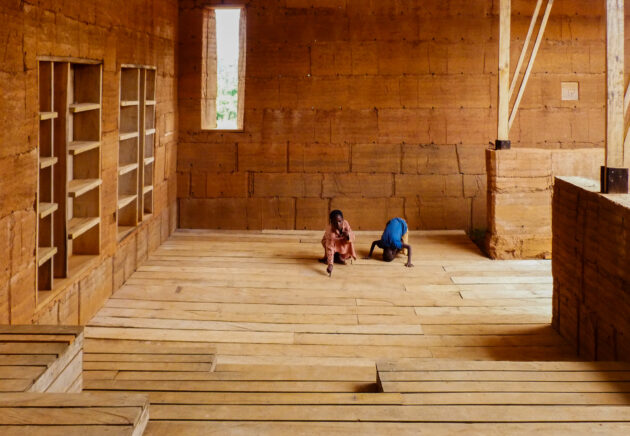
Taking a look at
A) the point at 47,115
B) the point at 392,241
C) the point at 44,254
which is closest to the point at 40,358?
the point at 44,254

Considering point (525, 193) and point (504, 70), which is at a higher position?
point (504, 70)

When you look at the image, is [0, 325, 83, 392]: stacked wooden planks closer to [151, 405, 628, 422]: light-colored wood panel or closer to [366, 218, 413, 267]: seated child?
[151, 405, 628, 422]: light-colored wood panel

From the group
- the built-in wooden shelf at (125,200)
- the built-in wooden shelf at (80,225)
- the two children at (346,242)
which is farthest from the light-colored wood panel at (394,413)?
Answer: the two children at (346,242)

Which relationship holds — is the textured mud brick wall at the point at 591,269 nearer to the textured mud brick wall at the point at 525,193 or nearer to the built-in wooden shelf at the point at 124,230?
the textured mud brick wall at the point at 525,193

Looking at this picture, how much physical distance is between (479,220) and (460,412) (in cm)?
765

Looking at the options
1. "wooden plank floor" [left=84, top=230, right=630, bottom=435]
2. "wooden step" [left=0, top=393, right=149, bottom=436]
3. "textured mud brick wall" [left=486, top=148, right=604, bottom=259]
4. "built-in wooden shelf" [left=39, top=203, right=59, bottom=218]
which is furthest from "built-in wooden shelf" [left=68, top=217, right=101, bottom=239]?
"textured mud brick wall" [left=486, top=148, right=604, bottom=259]

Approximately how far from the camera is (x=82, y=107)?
6.36 metres

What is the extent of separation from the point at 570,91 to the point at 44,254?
7977mm

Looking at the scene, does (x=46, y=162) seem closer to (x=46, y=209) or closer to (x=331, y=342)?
(x=46, y=209)

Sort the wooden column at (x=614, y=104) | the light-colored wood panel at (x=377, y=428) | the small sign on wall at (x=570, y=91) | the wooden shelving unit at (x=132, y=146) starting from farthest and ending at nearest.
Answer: the small sign on wall at (x=570, y=91) < the wooden shelving unit at (x=132, y=146) < the wooden column at (x=614, y=104) < the light-colored wood panel at (x=377, y=428)

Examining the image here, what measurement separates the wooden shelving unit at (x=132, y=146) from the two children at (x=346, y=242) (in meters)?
2.25

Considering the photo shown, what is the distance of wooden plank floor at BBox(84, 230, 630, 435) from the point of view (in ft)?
10.8

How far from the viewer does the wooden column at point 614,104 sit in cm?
513

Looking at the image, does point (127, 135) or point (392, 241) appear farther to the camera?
point (392, 241)
